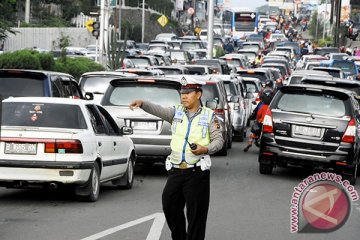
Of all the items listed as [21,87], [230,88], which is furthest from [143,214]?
[230,88]

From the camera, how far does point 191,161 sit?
30.9 feet

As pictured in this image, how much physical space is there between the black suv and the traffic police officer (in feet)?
27.5

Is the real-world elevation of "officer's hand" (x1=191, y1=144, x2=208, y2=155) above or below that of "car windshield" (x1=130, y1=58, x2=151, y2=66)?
above

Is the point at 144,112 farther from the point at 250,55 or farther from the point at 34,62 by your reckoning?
the point at 250,55

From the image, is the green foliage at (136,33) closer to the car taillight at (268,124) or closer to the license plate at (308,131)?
the car taillight at (268,124)

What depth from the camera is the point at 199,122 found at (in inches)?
373

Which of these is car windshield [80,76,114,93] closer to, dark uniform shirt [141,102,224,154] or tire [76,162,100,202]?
tire [76,162,100,202]

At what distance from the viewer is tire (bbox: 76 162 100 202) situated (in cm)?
1394

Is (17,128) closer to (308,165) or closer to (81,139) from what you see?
(81,139)

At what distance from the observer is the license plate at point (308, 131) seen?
1775 cm

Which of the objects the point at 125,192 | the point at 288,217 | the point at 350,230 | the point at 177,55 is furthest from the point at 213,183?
the point at 177,55

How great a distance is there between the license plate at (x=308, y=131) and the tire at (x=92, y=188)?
4.77m

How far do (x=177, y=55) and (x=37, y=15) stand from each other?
3809 centimetres

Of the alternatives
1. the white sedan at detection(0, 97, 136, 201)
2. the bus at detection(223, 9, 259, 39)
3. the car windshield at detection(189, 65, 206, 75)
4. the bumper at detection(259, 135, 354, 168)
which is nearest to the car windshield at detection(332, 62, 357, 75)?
the car windshield at detection(189, 65, 206, 75)
